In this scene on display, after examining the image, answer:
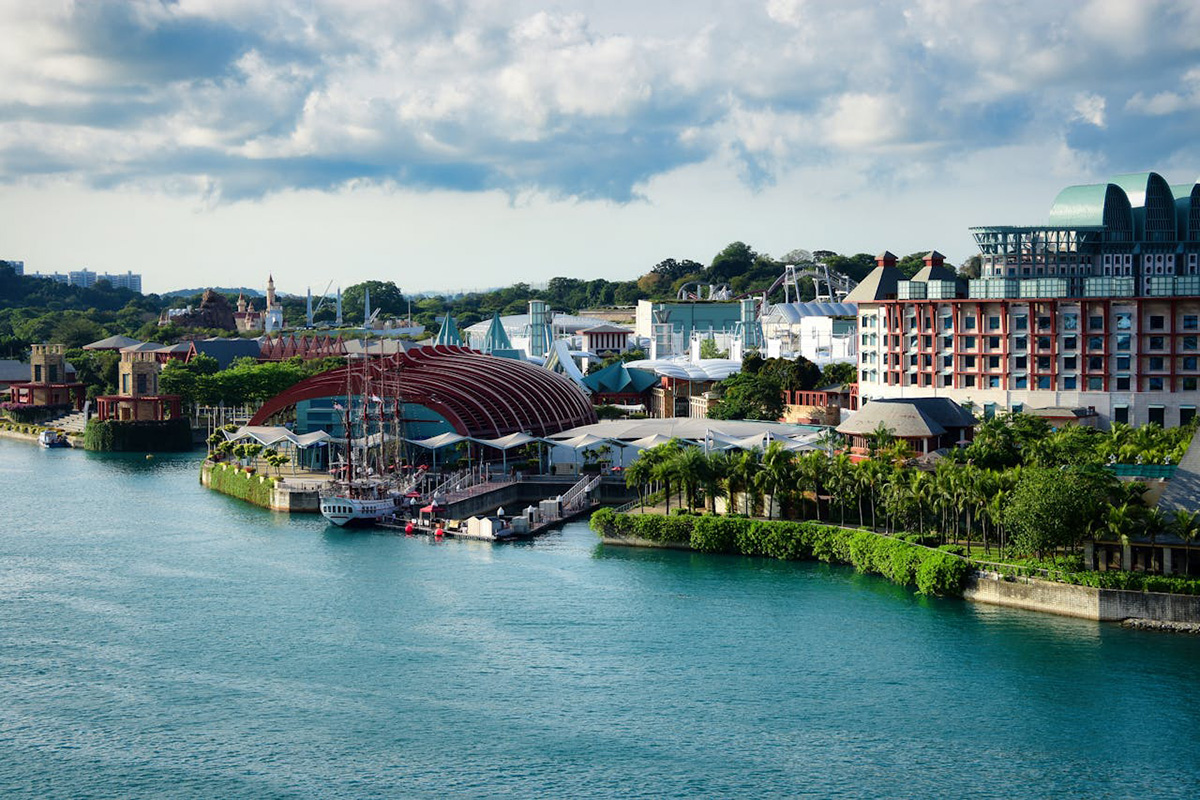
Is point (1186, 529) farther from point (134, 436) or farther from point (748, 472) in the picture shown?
point (134, 436)

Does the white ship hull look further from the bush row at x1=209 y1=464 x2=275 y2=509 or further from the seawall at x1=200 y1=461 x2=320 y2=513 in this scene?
the bush row at x1=209 y1=464 x2=275 y2=509

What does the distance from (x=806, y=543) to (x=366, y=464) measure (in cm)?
2661

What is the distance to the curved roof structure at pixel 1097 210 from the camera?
311 ft

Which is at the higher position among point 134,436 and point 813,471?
point 134,436

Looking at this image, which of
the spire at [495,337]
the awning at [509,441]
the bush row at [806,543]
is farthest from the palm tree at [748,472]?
the spire at [495,337]

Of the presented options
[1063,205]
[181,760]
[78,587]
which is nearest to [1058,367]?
[1063,205]

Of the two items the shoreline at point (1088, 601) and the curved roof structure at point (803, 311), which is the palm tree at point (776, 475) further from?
the curved roof structure at point (803, 311)

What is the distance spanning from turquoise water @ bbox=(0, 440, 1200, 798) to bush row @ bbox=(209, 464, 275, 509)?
1724 centimetres

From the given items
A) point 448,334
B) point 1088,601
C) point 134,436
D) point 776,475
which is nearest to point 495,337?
point 448,334

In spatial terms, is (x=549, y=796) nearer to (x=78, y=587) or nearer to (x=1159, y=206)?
(x=78, y=587)

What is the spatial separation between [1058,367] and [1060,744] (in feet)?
180

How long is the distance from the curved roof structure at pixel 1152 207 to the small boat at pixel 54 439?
287 ft

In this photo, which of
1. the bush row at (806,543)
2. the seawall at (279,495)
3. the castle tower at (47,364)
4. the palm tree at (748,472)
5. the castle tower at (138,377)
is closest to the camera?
the bush row at (806,543)

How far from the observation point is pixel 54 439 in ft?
408
